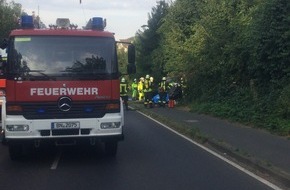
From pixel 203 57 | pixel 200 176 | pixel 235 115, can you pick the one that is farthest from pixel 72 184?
pixel 203 57

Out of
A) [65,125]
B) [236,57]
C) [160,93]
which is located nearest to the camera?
[65,125]

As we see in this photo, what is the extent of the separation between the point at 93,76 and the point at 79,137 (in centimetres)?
128

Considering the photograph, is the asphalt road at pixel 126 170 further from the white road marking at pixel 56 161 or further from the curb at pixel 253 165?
the curb at pixel 253 165

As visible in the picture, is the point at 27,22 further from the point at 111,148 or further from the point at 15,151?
the point at 111,148

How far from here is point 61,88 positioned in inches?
430

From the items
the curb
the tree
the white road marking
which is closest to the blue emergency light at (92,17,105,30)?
the white road marking

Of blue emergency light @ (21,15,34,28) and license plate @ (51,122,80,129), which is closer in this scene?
license plate @ (51,122,80,129)

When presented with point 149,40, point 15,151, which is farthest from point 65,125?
point 149,40

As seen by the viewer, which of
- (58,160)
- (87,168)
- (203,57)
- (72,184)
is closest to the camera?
(72,184)

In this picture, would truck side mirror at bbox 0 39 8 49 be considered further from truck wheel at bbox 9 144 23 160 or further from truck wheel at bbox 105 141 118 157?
truck wheel at bbox 105 141 118 157

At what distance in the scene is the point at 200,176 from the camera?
970 centimetres

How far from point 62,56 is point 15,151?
237 cm

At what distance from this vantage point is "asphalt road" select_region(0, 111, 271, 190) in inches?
353

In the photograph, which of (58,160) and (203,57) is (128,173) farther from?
(203,57)
